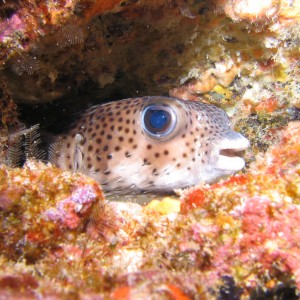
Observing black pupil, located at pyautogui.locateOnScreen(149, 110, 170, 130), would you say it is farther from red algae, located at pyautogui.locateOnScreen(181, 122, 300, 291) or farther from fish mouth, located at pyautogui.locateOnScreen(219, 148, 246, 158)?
red algae, located at pyautogui.locateOnScreen(181, 122, 300, 291)

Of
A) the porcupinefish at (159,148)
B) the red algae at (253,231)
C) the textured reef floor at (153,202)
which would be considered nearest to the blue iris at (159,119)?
the porcupinefish at (159,148)

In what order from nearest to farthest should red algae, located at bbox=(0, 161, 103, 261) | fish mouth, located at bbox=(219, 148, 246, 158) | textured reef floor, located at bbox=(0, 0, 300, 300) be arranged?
textured reef floor, located at bbox=(0, 0, 300, 300)
red algae, located at bbox=(0, 161, 103, 261)
fish mouth, located at bbox=(219, 148, 246, 158)

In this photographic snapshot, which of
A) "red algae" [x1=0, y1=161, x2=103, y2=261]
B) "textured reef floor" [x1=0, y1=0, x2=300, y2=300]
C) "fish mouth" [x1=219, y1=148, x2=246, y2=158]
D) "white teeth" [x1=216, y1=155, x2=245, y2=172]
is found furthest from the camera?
"fish mouth" [x1=219, y1=148, x2=246, y2=158]

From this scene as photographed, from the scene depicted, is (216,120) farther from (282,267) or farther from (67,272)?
(67,272)

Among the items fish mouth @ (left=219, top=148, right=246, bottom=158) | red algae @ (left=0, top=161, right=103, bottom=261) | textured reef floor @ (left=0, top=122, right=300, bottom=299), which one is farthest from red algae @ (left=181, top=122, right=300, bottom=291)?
fish mouth @ (left=219, top=148, right=246, bottom=158)

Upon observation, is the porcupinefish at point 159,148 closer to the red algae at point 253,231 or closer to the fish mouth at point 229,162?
the fish mouth at point 229,162

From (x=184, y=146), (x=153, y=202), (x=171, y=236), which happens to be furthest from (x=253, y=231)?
(x=184, y=146)

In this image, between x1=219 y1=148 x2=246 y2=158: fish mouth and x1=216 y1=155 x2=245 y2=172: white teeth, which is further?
x1=219 y1=148 x2=246 y2=158: fish mouth

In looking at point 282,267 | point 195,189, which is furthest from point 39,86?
point 282,267
